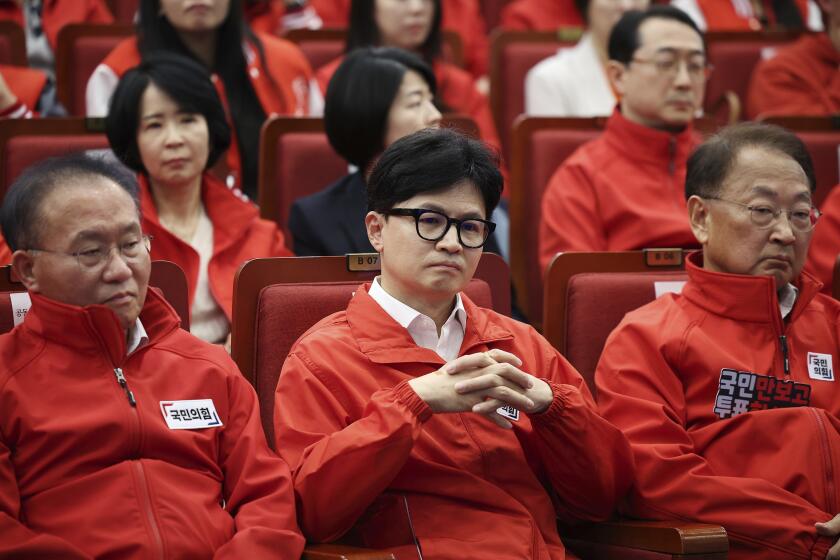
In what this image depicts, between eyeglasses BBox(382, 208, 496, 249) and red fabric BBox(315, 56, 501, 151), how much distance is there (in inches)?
69.4

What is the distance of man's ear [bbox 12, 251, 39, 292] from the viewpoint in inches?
72.7

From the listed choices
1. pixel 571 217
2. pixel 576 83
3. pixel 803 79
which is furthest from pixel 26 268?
pixel 803 79

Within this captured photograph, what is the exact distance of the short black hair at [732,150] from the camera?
2.27 metres

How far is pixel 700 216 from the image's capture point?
2.32 m

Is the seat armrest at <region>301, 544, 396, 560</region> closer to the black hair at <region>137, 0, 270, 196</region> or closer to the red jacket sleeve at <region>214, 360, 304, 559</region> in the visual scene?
the red jacket sleeve at <region>214, 360, 304, 559</region>

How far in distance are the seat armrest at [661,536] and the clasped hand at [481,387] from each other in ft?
0.85

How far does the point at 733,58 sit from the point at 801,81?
0.88 feet

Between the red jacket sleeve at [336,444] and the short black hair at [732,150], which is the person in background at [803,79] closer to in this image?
the short black hair at [732,150]

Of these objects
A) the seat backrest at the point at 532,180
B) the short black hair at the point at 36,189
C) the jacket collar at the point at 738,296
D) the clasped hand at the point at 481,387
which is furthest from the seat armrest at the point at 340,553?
the seat backrest at the point at 532,180

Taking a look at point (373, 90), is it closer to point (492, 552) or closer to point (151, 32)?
point (151, 32)

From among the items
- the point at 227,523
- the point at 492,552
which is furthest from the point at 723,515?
the point at 227,523

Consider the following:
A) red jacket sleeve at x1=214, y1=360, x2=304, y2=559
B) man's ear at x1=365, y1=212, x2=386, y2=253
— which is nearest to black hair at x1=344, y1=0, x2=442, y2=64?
man's ear at x1=365, y1=212, x2=386, y2=253

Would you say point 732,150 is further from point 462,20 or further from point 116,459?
point 462,20

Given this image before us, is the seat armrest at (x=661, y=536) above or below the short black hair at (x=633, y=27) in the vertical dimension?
below
